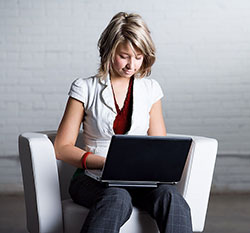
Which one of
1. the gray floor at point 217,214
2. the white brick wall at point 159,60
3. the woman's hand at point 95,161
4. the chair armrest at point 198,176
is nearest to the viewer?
the woman's hand at point 95,161

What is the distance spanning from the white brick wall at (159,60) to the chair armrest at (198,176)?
230 centimetres

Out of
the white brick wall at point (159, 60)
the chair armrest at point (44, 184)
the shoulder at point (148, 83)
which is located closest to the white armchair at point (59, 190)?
the chair armrest at point (44, 184)

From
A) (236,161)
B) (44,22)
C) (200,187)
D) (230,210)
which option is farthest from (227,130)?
(200,187)

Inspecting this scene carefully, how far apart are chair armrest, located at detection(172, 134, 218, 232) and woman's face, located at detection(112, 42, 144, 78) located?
432 millimetres

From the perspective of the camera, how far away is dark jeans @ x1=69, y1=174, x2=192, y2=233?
2105 millimetres

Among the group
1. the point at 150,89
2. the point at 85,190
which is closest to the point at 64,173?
the point at 85,190

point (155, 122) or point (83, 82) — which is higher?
point (83, 82)

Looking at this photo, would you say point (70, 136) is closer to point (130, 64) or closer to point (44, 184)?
point (44, 184)

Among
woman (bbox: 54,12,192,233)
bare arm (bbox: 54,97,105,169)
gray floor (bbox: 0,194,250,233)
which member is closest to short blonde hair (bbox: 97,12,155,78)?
woman (bbox: 54,12,192,233)

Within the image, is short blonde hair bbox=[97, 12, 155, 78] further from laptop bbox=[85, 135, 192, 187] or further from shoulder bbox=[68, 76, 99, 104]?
laptop bbox=[85, 135, 192, 187]

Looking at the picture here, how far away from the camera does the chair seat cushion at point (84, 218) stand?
231cm

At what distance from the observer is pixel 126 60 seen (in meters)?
2.54

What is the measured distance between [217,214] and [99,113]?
6.23 ft

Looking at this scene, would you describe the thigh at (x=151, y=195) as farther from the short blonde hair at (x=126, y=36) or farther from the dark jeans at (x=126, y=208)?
the short blonde hair at (x=126, y=36)
